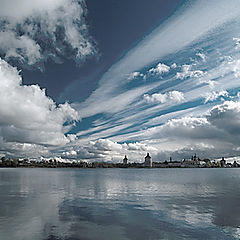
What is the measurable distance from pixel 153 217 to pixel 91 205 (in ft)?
49.4

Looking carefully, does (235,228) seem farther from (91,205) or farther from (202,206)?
(91,205)

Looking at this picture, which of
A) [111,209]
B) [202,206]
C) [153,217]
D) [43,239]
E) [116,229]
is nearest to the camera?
[43,239]

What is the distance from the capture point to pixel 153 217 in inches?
1501

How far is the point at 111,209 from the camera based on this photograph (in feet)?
145

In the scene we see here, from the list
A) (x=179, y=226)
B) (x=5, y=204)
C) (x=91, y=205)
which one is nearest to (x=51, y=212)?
(x=91, y=205)

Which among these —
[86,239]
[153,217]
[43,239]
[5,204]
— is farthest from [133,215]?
[5,204]

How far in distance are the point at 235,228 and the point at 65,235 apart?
73.5 ft

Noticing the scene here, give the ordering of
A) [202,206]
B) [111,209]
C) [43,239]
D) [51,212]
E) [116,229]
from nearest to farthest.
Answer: [43,239] < [116,229] < [51,212] < [111,209] < [202,206]

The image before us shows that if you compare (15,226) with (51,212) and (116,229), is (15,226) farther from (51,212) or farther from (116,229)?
(116,229)

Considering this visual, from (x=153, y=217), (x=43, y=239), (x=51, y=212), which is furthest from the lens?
(x=51, y=212)

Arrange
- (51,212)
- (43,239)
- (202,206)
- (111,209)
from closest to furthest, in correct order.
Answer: (43,239), (51,212), (111,209), (202,206)

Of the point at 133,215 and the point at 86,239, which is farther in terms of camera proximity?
the point at 133,215

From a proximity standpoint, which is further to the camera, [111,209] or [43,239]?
[111,209]

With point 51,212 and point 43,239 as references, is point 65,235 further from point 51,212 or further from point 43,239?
point 51,212
